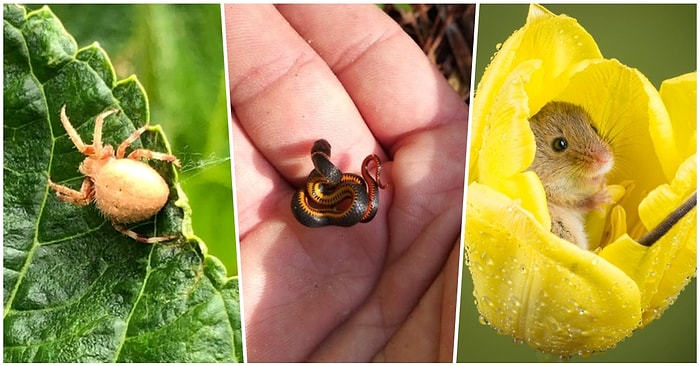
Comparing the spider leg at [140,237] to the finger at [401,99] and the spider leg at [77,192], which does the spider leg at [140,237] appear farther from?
the finger at [401,99]

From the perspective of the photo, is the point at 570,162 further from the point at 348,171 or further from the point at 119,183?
the point at 119,183

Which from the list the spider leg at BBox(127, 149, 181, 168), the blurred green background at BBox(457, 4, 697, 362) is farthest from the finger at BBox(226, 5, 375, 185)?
the blurred green background at BBox(457, 4, 697, 362)

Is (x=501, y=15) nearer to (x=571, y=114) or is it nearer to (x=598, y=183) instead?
(x=571, y=114)

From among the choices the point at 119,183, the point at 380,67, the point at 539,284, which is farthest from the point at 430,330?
the point at 119,183

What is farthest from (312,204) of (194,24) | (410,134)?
(194,24)

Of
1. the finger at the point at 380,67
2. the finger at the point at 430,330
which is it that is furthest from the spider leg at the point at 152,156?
the finger at the point at 430,330
